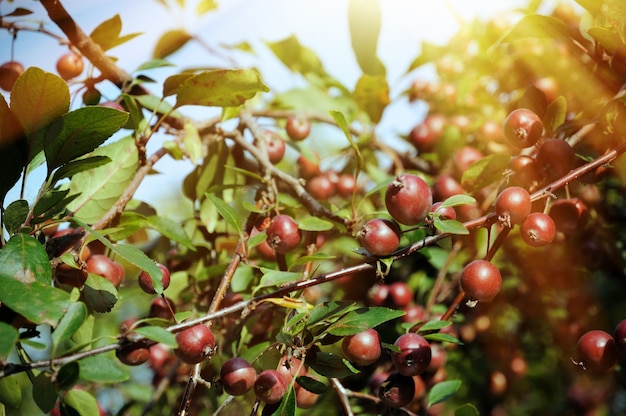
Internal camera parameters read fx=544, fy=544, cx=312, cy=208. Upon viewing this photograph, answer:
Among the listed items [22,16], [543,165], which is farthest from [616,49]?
[22,16]

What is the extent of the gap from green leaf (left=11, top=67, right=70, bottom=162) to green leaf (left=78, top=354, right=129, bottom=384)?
0.37 m

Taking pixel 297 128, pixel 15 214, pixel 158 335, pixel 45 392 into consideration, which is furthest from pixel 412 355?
pixel 297 128

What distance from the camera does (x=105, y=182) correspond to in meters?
1.09

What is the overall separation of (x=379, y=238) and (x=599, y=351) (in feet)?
1.38

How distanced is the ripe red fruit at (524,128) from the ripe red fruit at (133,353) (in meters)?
0.72

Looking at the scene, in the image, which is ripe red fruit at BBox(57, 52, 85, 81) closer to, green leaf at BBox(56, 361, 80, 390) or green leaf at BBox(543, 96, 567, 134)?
green leaf at BBox(56, 361, 80, 390)

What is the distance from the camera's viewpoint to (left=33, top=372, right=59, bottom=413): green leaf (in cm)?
68

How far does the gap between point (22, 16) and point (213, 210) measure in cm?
59

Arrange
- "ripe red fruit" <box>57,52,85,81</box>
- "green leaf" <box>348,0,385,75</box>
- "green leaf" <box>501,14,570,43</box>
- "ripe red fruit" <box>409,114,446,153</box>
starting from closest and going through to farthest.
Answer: "green leaf" <box>501,14,570,43</box>
"ripe red fruit" <box>57,52,85,81</box>
"green leaf" <box>348,0,385,75</box>
"ripe red fruit" <box>409,114,446,153</box>

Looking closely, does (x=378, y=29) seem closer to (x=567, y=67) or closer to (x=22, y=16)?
(x=567, y=67)

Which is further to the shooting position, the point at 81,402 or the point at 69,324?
the point at 81,402

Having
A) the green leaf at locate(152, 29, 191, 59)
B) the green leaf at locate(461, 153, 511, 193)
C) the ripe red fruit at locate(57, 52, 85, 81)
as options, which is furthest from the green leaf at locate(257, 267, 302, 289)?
the green leaf at locate(152, 29, 191, 59)

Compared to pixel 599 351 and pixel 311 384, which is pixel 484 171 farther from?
pixel 311 384

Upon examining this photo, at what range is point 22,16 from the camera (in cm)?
118
